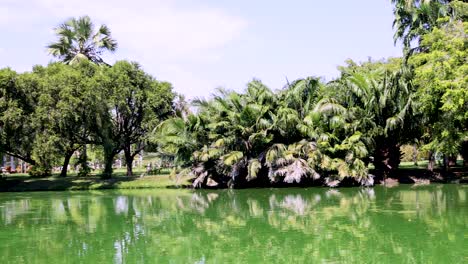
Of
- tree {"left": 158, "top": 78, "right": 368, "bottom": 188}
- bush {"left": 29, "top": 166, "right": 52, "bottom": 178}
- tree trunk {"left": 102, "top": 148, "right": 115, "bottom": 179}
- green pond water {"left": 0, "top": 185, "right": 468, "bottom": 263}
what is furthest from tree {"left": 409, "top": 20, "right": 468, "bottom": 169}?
bush {"left": 29, "top": 166, "right": 52, "bottom": 178}

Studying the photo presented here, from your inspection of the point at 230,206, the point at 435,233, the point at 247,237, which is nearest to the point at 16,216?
the point at 230,206

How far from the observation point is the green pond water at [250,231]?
358 inches

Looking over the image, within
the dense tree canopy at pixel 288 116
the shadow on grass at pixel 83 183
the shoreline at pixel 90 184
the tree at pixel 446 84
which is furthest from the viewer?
the shadow on grass at pixel 83 183

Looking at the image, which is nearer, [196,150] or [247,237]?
[247,237]

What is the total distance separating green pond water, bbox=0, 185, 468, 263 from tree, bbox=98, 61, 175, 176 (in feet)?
45.9

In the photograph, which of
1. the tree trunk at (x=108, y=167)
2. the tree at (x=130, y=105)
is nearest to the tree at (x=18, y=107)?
the tree at (x=130, y=105)

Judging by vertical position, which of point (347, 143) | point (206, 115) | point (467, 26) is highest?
point (467, 26)

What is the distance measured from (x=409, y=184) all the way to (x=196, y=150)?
11.2 m

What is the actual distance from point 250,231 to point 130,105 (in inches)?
942

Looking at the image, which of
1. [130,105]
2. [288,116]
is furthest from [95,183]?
[288,116]

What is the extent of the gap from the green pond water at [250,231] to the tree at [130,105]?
45.9 ft

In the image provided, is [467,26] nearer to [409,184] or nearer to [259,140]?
[409,184]

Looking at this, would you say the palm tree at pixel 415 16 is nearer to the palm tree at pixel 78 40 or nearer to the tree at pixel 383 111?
the tree at pixel 383 111

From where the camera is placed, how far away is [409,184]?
83.1 ft
